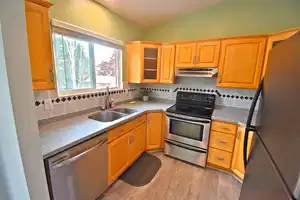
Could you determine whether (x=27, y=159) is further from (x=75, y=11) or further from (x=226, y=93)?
(x=226, y=93)

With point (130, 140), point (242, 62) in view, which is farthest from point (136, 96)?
point (242, 62)

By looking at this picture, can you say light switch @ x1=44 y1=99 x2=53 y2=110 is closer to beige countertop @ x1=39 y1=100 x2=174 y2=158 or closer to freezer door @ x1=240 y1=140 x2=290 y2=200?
beige countertop @ x1=39 y1=100 x2=174 y2=158

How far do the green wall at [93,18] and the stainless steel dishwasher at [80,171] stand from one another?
1427mm

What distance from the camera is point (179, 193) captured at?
1.76 metres

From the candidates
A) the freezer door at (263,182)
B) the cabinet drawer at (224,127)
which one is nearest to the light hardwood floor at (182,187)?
the cabinet drawer at (224,127)

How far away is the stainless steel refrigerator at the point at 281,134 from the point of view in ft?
1.70

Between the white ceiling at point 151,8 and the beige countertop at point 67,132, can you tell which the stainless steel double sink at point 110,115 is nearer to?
the beige countertop at point 67,132

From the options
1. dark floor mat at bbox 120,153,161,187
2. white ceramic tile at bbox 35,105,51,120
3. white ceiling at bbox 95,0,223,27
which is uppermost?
white ceiling at bbox 95,0,223,27

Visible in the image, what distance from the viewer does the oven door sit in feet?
6.97

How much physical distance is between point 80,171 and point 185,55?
7.41 ft

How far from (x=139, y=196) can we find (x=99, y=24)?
2376 mm

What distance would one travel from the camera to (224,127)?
2.03 m

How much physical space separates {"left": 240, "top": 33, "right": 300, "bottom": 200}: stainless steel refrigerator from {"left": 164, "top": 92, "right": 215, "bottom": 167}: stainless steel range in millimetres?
1274

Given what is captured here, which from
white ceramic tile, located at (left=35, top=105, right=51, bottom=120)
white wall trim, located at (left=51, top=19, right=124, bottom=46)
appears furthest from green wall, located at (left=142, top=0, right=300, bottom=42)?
white ceramic tile, located at (left=35, top=105, right=51, bottom=120)
